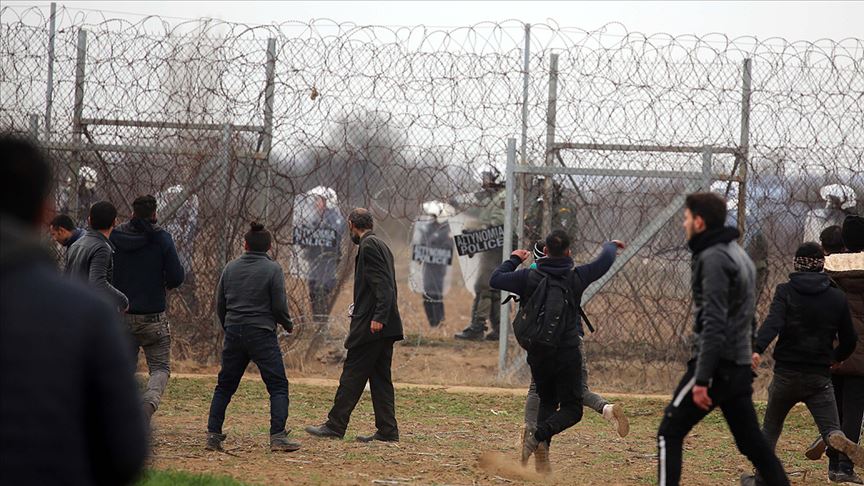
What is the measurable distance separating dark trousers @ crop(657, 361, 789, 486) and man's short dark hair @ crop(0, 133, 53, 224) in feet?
11.1

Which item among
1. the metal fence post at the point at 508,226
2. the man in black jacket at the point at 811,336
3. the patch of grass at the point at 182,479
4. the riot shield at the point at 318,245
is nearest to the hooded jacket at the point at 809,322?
the man in black jacket at the point at 811,336

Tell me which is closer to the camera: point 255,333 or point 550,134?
point 255,333

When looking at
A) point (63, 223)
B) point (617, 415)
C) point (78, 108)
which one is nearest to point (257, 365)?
point (63, 223)

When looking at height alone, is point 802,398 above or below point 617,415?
above

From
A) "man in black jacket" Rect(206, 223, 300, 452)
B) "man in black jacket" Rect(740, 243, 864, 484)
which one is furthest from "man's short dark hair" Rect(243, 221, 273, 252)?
"man in black jacket" Rect(740, 243, 864, 484)

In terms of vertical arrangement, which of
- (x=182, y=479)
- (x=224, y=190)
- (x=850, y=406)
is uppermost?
(x=224, y=190)

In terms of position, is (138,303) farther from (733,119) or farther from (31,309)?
(733,119)

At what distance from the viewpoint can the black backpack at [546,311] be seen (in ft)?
21.4

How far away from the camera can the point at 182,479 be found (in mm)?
5566

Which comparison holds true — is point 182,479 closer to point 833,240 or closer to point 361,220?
point 361,220

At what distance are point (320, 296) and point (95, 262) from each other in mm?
4201

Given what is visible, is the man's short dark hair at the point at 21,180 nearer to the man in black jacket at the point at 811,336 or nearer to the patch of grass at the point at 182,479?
the patch of grass at the point at 182,479

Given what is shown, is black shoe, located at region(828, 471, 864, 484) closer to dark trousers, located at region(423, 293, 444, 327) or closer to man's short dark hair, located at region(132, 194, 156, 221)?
man's short dark hair, located at region(132, 194, 156, 221)

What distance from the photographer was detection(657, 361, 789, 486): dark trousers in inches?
201
